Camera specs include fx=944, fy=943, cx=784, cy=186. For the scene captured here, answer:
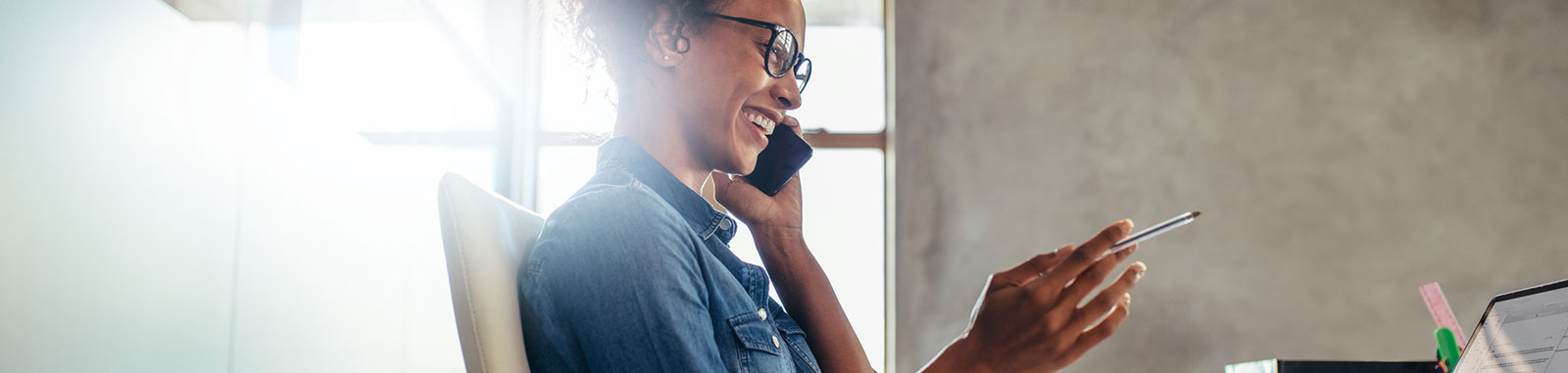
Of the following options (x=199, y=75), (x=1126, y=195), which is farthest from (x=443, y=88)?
(x=1126, y=195)

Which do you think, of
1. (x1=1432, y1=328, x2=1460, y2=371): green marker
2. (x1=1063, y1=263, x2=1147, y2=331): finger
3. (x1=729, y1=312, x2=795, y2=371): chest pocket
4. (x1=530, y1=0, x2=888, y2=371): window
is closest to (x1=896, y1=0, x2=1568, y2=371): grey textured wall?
(x1=530, y1=0, x2=888, y2=371): window

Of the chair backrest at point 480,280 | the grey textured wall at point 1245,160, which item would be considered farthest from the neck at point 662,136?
the grey textured wall at point 1245,160

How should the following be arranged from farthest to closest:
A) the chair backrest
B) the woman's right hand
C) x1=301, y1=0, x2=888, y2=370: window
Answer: x1=301, y1=0, x2=888, y2=370: window
the woman's right hand
the chair backrest

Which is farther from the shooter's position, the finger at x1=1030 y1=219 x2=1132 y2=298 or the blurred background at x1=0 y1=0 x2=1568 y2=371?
the blurred background at x1=0 y1=0 x2=1568 y2=371

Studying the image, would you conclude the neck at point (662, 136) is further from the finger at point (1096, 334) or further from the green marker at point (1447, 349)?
Answer: the green marker at point (1447, 349)

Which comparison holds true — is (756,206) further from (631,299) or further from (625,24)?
(631,299)

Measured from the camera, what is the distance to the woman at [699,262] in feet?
2.10

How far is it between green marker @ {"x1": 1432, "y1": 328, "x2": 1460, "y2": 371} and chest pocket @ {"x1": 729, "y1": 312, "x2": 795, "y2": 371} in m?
1.63

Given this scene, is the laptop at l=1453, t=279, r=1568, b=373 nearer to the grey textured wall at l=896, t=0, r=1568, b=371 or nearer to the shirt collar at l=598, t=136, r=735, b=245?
the shirt collar at l=598, t=136, r=735, b=245

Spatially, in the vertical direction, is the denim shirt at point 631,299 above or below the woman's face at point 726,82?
below

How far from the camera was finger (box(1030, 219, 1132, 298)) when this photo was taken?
799 millimetres

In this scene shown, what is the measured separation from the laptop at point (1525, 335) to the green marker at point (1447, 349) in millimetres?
706

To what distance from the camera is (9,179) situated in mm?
645

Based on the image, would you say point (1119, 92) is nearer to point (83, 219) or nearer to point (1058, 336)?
point (1058, 336)
